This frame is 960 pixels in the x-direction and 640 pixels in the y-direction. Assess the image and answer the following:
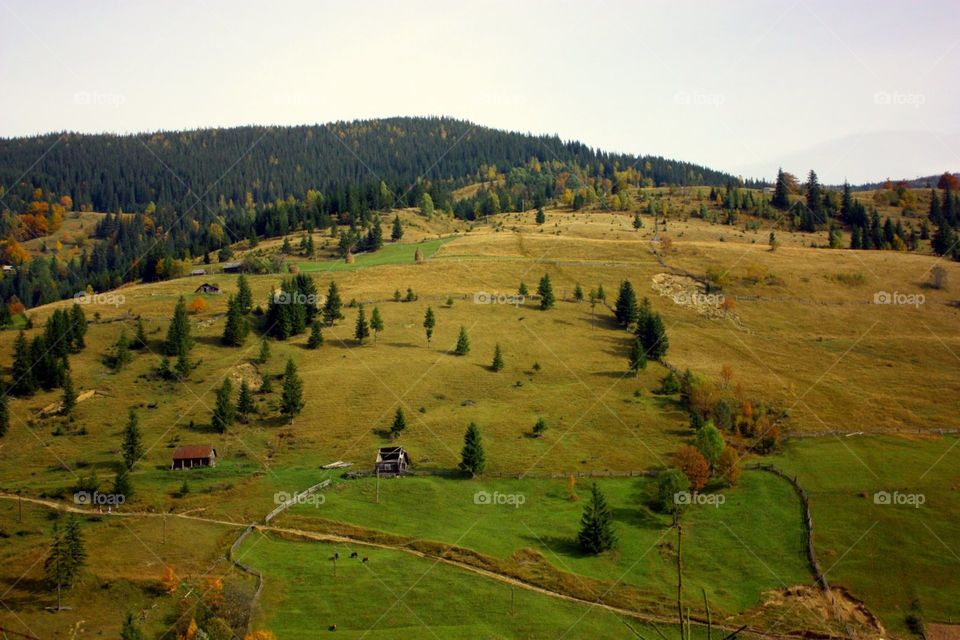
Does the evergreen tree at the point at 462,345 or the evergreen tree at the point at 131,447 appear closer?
the evergreen tree at the point at 131,447

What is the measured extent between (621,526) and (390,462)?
25.8 m

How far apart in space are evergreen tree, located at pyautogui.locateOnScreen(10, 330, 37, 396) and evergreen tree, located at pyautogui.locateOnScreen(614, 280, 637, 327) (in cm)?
9046

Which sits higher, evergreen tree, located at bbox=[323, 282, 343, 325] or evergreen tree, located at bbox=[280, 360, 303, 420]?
evergreen tree, located at bbox=[323, 282, 343, 325]

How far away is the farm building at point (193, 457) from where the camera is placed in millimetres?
85562

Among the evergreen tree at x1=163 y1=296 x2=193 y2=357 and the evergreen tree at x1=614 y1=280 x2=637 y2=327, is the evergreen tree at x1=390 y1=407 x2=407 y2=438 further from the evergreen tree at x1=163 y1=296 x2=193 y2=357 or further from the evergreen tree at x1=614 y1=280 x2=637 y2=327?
the evergreen tree at x1=614 y1=280 x2=637 y2=327

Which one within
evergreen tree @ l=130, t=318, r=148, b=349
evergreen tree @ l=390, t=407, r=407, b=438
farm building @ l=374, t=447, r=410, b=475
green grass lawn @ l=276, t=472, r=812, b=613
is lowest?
green grass lawn @ l=276, t=472, r=812, b=613

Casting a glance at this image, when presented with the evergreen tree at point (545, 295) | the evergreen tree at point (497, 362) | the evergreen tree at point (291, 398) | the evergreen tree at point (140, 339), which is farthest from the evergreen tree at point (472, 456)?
the evergreen tree at point (140, 339)

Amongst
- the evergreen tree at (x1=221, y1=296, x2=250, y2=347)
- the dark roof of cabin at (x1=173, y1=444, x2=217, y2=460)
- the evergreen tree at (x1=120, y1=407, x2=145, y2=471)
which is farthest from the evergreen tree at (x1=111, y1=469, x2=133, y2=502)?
the evergreen tree at (x1=221, y1=296, x2=250, y2=347)

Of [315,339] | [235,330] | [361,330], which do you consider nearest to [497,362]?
[361,330]

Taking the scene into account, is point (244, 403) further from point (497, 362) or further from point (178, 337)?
point (497, 362)

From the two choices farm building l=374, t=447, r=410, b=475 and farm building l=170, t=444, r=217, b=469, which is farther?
farm building l=170, t=444, r=217, b=469

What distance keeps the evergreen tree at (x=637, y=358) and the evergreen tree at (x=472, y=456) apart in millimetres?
36825

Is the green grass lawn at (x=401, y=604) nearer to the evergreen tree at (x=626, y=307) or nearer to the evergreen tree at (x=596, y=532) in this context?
the evergreen tree at (x=596, y=532)

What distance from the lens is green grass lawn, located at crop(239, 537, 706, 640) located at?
57500 millimetres
